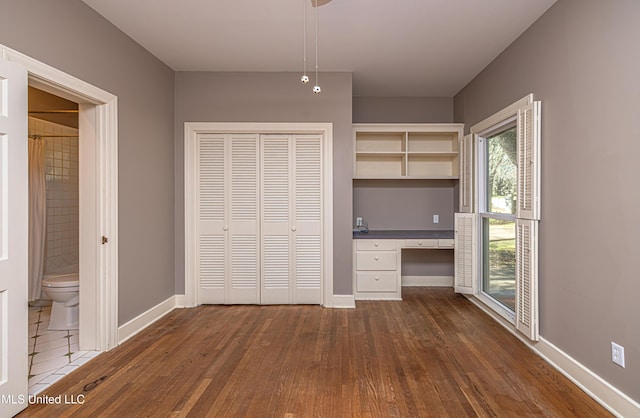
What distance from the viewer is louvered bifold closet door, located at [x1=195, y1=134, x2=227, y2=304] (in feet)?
13.5

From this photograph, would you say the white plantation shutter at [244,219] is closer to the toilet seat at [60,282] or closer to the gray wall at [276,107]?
the gray wall at [276,107]

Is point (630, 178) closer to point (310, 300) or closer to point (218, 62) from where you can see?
point (310, 300)

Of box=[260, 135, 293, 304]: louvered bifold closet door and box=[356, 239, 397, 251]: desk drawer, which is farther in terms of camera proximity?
box=[356, 239, 397, 251]: desk drawer

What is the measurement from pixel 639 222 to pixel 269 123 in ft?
10.9

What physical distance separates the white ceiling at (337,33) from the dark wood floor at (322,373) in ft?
8.97

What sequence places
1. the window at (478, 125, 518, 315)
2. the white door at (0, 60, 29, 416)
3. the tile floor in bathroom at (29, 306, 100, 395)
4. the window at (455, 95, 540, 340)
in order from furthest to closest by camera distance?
the window at (478, 125, 518, 315) < the window at (455, 95, 540, 340) < the tile floor in bathroom at (29, 306, 100, 395) < the white door at (0, 60, 29, 416)

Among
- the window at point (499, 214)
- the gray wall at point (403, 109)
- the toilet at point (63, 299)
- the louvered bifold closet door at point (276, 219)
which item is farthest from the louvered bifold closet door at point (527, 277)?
the toilet at point (63, 299)

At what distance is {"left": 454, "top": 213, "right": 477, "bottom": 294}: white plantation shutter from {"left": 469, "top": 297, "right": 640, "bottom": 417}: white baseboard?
113 centimetres

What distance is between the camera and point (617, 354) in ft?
6.70

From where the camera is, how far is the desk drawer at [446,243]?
438 centimetres

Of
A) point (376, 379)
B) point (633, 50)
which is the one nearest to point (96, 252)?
point (376, 379)

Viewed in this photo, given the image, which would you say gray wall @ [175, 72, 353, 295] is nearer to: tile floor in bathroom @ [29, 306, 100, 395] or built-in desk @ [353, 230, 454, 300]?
built-in desk @ [353, 230, 454, 300]

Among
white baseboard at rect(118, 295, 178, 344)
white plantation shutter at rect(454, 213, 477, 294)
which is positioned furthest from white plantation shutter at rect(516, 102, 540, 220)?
white baseboard at rect(118, 295, 178, 344)

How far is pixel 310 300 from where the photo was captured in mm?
4125
